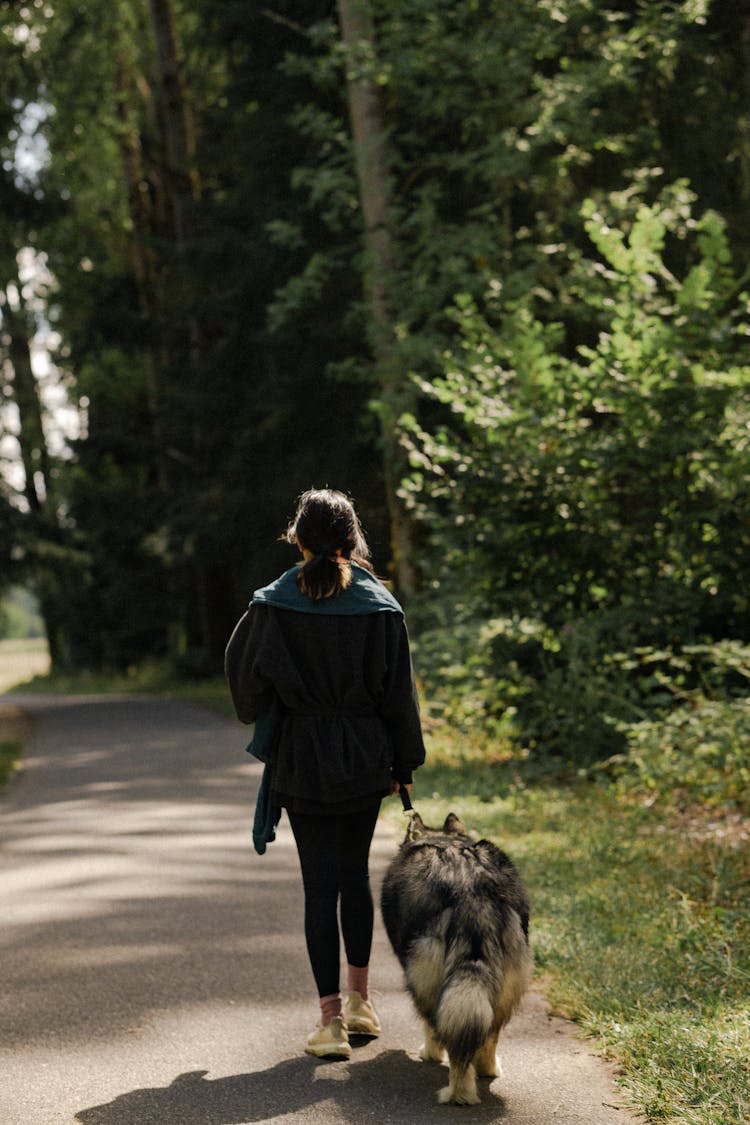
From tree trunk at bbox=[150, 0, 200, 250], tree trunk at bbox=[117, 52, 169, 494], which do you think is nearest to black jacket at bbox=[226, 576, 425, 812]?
tree trunk at bbox=[150, 0, 200, 250]

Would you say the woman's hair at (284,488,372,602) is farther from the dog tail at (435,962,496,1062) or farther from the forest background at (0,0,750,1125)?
the forest background at (0,0,750,1125)

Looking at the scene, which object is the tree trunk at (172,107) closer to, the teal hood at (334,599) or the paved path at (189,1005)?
the paved path at (189,1005)

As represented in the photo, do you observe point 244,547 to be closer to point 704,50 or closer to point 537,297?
point 537,297

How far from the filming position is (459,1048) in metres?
4.05

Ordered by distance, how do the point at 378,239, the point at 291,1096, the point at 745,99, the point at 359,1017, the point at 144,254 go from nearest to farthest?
the point at 291,1096 → the point at 359,1017 → the point at 745,99 → the point at 378,239 → the point at 144,254

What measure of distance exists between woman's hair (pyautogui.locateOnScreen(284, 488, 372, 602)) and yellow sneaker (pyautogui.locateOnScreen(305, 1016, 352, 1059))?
1.55 metres

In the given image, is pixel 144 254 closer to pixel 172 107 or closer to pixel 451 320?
pixel 172 107

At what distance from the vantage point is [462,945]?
4.16 metres

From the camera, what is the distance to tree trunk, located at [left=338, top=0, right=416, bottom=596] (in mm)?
16234

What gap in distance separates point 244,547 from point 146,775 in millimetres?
10217

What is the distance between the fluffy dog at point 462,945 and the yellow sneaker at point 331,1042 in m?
0.34

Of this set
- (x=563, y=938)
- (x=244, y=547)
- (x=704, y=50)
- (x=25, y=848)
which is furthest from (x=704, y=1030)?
(x=244, y=547)

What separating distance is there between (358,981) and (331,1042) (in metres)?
0.32

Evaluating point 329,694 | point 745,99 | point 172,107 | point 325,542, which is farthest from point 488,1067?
point 172,107
